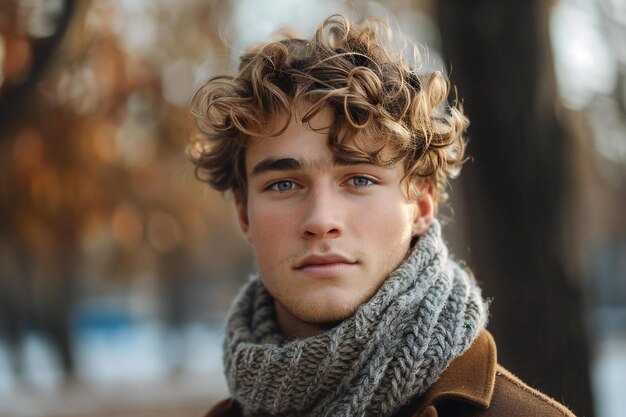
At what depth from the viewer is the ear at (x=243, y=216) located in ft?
10.7

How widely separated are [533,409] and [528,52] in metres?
2.94

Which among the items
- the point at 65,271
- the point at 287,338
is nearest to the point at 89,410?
the point at 65,271

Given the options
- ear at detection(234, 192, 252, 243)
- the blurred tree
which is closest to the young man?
ear at detection(234, 192, 252, 243)

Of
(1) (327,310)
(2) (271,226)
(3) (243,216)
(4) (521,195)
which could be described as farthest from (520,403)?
(4) (521,195)

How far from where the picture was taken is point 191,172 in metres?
11.1

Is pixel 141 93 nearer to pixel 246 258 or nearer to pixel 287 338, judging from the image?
pixel 287 338

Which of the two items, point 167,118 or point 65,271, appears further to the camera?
point 65,271

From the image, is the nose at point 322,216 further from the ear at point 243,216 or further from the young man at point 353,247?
the ear at point 243,216

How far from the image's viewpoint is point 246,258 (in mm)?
36469

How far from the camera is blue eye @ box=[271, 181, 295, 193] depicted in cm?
288

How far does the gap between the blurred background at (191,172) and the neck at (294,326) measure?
82cm

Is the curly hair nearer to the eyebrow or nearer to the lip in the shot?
the eyebrow

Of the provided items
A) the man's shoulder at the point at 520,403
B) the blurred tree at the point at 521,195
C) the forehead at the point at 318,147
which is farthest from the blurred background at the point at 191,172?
the man's shoulder at the point at 520,403

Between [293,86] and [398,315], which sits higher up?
[293,86]
